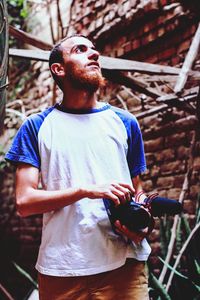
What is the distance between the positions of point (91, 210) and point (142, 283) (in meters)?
0.31

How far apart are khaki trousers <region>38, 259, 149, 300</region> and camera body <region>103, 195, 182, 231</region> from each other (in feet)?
0.51

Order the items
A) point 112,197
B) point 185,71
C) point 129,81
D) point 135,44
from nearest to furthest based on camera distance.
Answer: point 112,197, point 185,71, point 129,81, point 135,44

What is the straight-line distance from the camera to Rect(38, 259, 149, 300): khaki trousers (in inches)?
54.9

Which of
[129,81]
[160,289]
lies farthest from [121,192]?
[129,81]

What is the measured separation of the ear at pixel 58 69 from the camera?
1.69 meters

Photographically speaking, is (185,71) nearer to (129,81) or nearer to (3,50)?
(129,81)

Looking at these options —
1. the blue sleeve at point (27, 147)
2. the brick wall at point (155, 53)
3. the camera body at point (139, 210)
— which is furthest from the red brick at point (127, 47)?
the camera body at point (139, 210)

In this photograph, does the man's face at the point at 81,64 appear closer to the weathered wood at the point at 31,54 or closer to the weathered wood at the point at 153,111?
the weathered wood at the point at 31,54

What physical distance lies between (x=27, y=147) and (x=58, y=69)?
37 cm

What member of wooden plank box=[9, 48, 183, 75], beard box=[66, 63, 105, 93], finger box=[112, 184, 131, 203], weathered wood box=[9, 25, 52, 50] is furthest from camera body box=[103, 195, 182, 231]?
weathered wood box=[9, 25, 52, 50]

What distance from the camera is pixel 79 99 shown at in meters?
1.62

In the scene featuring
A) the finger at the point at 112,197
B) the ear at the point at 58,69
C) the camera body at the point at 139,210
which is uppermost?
the ear at the point at 58,69

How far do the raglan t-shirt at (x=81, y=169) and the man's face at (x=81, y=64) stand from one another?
10cm

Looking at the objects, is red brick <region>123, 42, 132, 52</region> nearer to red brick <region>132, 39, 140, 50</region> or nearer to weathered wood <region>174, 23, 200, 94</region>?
red brick <region>132, 39, 140, 50</region>
